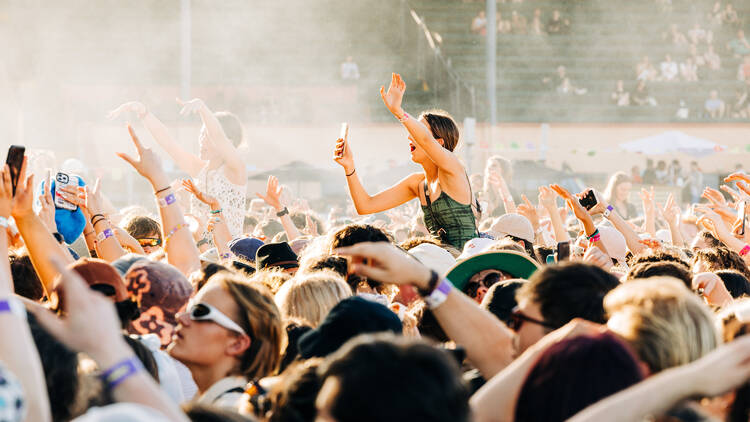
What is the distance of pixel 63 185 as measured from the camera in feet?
13.6

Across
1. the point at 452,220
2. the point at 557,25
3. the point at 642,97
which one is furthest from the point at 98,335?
the point at 557,25

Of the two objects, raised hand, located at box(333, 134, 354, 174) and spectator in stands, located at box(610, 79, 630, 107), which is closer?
raised hand, located at box(333, 134, 354, 174)

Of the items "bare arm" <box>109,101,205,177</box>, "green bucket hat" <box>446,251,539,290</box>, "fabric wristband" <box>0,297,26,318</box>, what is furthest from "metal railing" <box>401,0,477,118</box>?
"fabric wristband" <box>0,297,26,318</box>

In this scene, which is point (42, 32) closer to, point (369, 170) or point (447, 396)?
point (369, 170)

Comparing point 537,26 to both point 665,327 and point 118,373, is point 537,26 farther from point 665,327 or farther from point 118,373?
point 118,373

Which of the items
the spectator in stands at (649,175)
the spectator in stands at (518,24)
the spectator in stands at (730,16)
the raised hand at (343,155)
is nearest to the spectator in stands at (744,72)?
the spectator in stands at (730,16)

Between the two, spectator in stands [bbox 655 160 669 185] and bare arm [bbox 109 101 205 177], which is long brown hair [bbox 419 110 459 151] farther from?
spectator in stands [bbox 655 160 669 185]

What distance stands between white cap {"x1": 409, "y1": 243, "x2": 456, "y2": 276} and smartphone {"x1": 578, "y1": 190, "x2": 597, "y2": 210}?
1.12 metres

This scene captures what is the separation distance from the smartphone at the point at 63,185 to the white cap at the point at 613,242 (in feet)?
8.62

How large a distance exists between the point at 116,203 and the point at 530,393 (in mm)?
13801

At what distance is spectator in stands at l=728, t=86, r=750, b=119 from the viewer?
19.7m

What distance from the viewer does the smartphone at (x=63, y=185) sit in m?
4.11

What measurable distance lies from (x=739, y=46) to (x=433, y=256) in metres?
20.1

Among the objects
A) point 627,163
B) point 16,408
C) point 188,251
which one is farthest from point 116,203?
point 16,408
